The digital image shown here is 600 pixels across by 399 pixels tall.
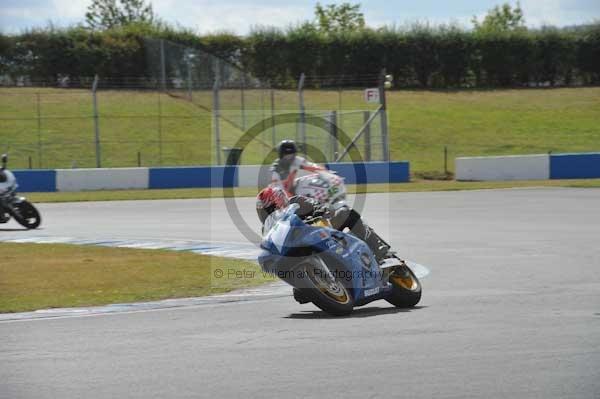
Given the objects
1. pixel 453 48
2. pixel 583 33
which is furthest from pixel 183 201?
pixel 583 33

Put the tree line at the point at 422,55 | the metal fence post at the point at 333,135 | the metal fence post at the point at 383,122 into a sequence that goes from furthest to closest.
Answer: the tree line at the point at 422,55 → the metal fence post at the point at 333,135 → the metal fence post at the point at 383,122

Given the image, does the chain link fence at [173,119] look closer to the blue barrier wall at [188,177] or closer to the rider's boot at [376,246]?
the blue barrier wall at [188,177]

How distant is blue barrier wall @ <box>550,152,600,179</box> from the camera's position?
3138 cm

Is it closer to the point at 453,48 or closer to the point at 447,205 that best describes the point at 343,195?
the point at 447,205

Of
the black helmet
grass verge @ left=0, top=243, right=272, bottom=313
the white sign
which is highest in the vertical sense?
the white sign

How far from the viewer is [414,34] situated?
180 ft

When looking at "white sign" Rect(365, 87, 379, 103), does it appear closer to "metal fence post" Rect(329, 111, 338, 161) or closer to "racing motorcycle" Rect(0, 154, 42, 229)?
"metal fence post" Rect(329, 111, 338, 161)

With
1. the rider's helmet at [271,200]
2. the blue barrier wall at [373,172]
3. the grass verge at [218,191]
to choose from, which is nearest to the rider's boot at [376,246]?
the rider's helmet at [271,200]

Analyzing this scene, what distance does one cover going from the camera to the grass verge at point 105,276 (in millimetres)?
10484

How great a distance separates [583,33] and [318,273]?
49427mm

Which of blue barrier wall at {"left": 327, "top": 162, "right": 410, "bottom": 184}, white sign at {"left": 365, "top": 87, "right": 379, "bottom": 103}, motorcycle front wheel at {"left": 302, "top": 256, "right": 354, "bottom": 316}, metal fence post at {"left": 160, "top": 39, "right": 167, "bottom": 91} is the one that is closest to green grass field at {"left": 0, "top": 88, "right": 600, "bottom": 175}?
metal fence post at {"left": 160, "top": 39, "right": 167, "bottom": 91}

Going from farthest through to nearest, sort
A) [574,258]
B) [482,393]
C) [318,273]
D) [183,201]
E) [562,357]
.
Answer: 1. [183,201]
2. [574,258]
3. [318,273]
4. [562,357]
5. [482,393]

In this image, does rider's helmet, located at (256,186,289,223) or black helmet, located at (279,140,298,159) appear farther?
black helmet, located at (279,140,298,159)

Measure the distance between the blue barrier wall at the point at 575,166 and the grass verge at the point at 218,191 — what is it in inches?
56.8
